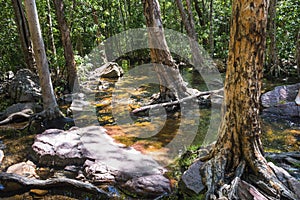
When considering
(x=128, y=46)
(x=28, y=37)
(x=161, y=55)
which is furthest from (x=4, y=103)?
(x=128, y=46)

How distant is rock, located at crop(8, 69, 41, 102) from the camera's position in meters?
11.0

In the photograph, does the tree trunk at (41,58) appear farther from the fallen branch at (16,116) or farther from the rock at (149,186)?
the rock at (149,186)

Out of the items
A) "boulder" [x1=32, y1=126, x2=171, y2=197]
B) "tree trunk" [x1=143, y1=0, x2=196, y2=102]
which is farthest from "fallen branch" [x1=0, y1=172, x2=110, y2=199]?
"tree trunk" [x1=143, y1=0, x2=196, y2=102]

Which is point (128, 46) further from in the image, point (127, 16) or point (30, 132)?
point (30, 132)

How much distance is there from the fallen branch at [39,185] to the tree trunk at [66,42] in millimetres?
6776

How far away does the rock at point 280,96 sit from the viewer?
8.26 m

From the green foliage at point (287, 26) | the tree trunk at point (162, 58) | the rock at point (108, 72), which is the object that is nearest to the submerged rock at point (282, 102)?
the tree trunk at point (162, 58)

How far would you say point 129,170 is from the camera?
17.0 feet

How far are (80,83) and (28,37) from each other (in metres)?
2.87

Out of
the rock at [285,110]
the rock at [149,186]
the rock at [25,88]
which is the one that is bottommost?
the rock at [149,186]

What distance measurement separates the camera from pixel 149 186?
4555 millimetres

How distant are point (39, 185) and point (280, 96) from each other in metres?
7.00

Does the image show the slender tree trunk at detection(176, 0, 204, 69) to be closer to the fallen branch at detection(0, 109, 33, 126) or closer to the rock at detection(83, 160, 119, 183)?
the fallen branch at detection(0, 109, 33, 126)

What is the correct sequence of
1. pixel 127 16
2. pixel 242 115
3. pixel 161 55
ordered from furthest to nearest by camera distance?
pixel 127 16 → pixel 161 55 → pixel 242 115
